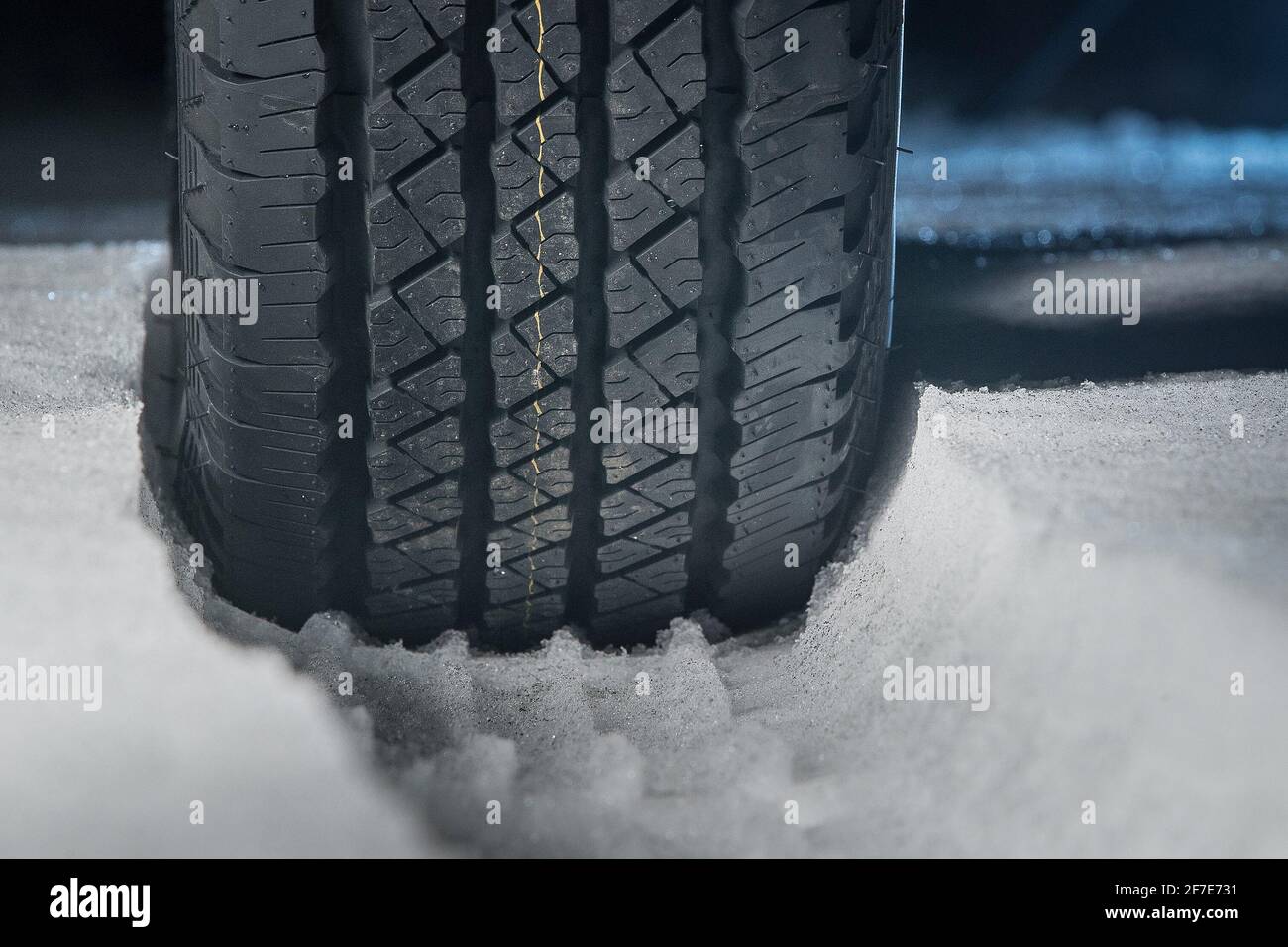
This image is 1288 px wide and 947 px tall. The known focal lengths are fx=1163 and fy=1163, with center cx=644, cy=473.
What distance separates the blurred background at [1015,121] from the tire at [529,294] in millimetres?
1424

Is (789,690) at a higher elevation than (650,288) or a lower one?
lower

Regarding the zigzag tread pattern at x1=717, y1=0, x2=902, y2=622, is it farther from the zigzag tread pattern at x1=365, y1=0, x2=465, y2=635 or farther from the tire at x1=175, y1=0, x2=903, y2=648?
the zigzag tread pattern at x1=365, y1=0, x2=465, y2=635

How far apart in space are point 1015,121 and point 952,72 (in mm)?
293

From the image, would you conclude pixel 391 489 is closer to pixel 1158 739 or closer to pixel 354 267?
pixel 354 267

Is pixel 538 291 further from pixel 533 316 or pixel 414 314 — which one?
pixel 414 314

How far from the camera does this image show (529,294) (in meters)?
1.23

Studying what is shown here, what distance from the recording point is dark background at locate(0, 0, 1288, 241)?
3.83 metres

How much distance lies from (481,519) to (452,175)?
390mm

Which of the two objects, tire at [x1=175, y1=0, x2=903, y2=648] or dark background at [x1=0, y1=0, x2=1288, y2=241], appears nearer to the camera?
tire at [x1=175, y1=0, x2=903, y2=648]

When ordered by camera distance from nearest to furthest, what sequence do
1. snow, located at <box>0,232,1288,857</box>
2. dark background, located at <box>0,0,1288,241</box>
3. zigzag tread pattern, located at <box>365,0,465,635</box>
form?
snow, located at <box>0,232,1288,857</box> < zigzag tread pattern, located at <box>365,0,465,635</box> < dark background, located at <box>0,0,1288,241</box>

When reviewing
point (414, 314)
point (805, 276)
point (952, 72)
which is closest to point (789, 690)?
point (805, 276)

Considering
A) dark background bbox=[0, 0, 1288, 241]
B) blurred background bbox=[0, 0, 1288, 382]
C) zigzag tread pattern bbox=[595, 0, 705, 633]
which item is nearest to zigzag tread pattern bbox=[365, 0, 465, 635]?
zigzag tread pattern bbox=[595, 0, 705, 633]

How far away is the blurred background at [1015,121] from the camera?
310 cm

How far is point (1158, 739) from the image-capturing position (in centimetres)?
99
